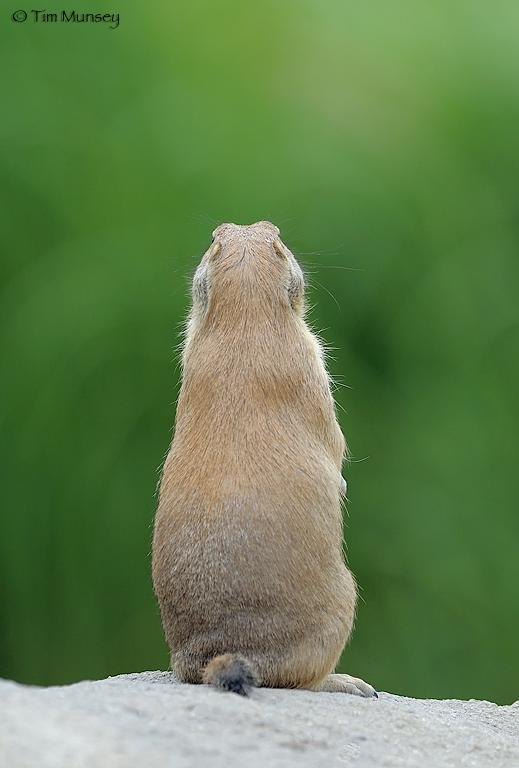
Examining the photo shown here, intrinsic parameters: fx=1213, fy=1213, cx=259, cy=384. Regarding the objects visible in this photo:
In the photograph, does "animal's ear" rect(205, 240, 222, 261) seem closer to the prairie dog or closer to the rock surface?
the prairie dog

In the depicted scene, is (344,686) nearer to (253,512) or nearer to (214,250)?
(253,512)

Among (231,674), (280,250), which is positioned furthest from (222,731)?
(280,250)

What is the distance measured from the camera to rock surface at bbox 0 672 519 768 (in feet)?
11.0

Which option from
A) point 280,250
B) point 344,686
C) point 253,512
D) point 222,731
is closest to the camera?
point 222,731

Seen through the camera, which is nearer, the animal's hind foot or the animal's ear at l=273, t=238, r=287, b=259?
the animal's hind foot

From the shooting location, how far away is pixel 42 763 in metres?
3.19

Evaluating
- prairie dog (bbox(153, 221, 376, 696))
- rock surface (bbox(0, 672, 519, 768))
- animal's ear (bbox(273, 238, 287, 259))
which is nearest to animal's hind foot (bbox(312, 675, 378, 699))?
prairie dog (bbox(153, 221, 376, 696))

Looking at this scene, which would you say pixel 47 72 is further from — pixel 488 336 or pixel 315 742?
pixel 315 742

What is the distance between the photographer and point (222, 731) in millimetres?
3844

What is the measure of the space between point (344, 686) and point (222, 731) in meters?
1.45

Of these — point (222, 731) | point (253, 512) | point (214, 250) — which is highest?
point (214, 250)

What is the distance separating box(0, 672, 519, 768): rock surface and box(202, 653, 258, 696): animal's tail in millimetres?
50

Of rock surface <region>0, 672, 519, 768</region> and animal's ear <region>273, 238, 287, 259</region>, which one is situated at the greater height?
animal's ear <region>273, 238, 287, 259</region>

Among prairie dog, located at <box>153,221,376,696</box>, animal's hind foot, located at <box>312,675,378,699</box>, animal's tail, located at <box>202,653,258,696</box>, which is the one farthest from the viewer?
animal's hind foot, located at <box>312,675,378,699</box>
